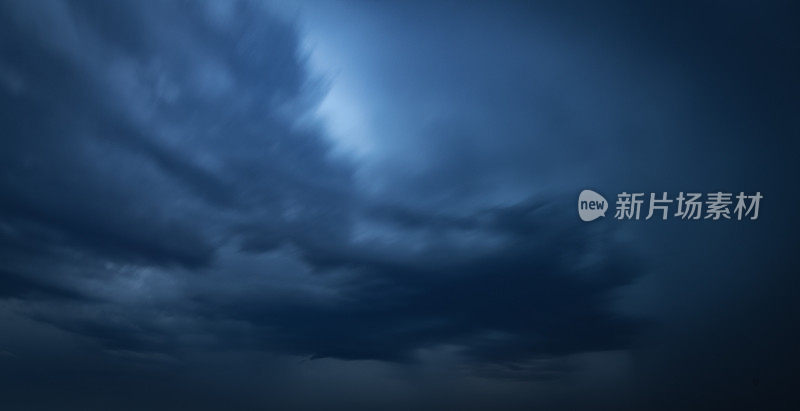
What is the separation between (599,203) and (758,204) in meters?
6.98

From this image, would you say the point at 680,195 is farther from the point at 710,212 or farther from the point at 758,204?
the point at 758,204

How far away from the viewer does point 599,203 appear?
24750mm

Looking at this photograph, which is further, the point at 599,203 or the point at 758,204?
the point at 599,203

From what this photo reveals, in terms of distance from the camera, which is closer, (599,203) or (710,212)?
(710,212)

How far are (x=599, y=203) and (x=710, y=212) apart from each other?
490 centimetres

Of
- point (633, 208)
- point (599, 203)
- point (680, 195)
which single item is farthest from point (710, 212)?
point (599, 203)

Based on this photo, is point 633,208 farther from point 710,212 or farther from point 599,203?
point 710,212

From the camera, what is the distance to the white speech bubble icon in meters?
24.6

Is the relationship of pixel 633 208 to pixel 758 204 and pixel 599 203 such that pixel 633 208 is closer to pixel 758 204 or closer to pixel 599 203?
pixel 599 203

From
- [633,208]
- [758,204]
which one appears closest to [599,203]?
[633,208]

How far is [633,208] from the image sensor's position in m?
23.4

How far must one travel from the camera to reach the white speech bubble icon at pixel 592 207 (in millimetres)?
24594

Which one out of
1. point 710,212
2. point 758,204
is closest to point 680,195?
point 710,212

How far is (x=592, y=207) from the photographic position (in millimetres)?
24656
